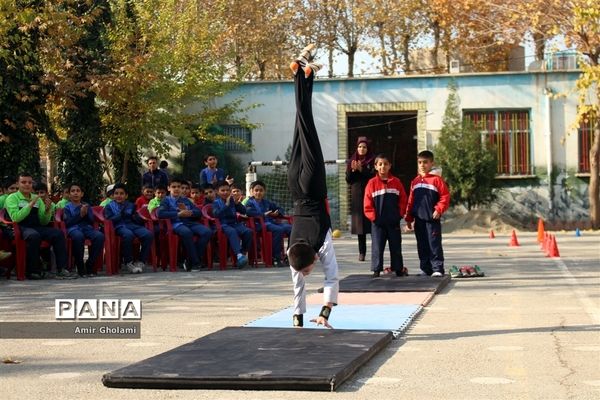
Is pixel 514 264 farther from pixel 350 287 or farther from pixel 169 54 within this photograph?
pixel 169 54

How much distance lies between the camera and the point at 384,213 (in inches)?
582

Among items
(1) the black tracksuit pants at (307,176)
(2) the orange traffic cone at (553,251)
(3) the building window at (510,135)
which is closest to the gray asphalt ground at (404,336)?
(1) the black tracksuit pants at (307,176)

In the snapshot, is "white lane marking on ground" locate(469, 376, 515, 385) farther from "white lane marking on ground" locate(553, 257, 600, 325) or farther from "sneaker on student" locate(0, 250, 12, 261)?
"sneaker on student" locate(0, 250, 12, 261)

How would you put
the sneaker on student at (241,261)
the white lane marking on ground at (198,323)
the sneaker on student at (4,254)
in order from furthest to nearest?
the sneaker on student at (241,261) → the sneaker on student at (4,254) → the white lane marking on ground at (198,323)

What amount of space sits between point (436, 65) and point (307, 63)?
43.0 metres

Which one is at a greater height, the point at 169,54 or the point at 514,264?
the point at 169,54

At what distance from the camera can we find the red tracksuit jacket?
14766mm

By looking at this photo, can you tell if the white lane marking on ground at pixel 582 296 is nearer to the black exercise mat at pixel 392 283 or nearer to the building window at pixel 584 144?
the black exercise mat at pixel 392 283

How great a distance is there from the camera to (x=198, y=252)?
1762cm

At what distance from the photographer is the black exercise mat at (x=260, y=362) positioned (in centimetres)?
696

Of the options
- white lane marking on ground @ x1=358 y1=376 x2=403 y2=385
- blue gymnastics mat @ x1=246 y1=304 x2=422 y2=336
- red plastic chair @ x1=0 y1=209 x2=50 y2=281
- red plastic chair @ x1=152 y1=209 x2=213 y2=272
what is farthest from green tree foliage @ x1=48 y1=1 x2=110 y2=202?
white lane marking on ground @ x1=358 y1=376 x2=403 y2=385

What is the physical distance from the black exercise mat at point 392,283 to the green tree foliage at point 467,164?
20826 mm

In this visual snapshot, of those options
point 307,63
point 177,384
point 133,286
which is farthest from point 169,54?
point 177,384

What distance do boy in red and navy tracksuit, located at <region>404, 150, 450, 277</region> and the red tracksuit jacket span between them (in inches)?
7.6
